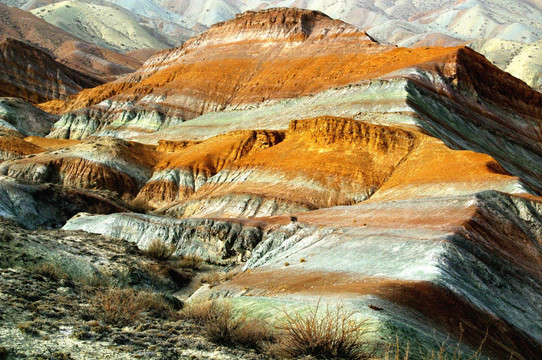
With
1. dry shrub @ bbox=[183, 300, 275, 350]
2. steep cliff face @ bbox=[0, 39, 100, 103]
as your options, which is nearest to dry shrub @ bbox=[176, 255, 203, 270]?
dry shrub @ bbox=[183, 300, 275, 350]

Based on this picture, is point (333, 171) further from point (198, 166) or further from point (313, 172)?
point (198, 166)

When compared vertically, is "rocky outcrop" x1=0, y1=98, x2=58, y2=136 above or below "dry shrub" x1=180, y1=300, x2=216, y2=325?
below

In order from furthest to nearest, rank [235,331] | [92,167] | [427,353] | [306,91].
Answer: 1. [306,91]
2. [92,167]
3. [235,331]
4. [427,353]

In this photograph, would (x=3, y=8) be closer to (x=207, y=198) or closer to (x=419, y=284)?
(x=207, y=198)

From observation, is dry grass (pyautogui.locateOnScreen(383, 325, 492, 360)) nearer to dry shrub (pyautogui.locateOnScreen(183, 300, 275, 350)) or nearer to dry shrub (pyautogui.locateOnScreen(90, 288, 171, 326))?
dry shrub (pyautogui.locateOnScreen(183, 300, 275, 350))

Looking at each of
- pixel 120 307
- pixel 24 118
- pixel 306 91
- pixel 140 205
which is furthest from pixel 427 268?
pixel 24 118

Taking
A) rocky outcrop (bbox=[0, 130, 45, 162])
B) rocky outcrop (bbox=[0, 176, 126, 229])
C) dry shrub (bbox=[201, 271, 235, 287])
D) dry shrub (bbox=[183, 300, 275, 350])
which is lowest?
rocky outcrop (bbox=[0, 130, 45, 162])

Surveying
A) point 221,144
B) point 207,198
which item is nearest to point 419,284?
point 207,198
